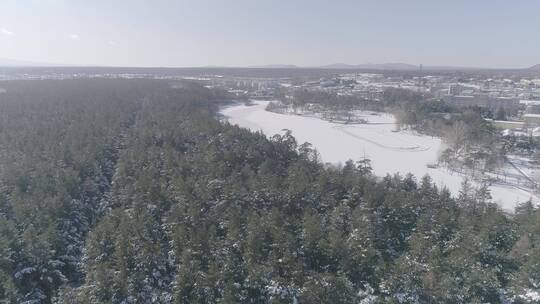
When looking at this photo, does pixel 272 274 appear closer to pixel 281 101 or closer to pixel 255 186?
pixel 255 186

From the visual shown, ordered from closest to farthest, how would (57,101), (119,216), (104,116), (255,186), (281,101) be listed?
(119,216)
(255,186)
(104,116)
(57,101)
(281,101)

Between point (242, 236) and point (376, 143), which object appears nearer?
point (242, 236)

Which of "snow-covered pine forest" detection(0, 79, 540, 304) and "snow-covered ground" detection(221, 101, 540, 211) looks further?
"snow-covered ground" detection(221, 101, 540, 211)

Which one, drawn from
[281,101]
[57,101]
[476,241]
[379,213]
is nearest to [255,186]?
[379,213]

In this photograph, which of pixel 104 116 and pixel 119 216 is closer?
pixel 119 216

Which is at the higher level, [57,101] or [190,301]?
[57,101]

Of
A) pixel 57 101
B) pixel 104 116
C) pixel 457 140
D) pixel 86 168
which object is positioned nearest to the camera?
pixel 86 168

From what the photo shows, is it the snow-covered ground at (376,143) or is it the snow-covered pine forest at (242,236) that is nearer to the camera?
the snow-covered pine forest at (242,236)

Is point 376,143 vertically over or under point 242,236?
under
